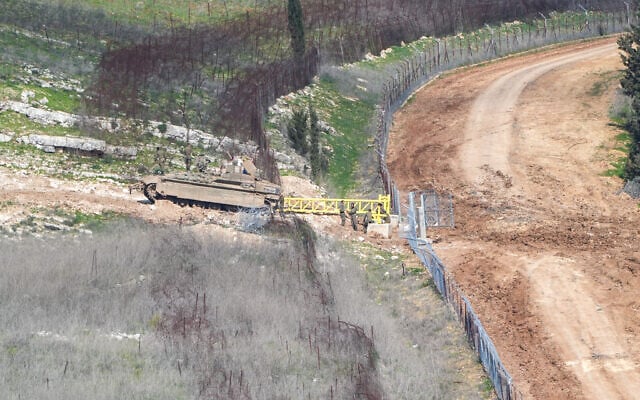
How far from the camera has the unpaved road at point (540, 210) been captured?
99.2ft

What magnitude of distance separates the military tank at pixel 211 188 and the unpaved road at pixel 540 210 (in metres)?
6.92

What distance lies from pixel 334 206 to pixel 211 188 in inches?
195

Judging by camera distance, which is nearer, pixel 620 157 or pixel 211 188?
pixel 211 188

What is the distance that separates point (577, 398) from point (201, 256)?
42.0 feet

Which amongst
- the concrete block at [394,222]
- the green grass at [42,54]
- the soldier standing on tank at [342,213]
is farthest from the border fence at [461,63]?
the green grass at [42,54]

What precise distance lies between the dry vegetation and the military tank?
1.74 meters

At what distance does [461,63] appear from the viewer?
63.3 meters

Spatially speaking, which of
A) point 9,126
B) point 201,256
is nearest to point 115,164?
point 9,126

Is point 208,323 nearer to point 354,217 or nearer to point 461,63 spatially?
point 354,217

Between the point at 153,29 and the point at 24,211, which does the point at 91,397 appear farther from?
the point at 153,29

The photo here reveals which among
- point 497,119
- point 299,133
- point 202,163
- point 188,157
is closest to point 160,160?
point 188,157

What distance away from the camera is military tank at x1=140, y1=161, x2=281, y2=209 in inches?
1486

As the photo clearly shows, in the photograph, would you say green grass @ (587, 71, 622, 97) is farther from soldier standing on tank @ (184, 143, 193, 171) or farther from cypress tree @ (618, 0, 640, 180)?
soldier standing on tank @ (184, 143, 193, 171)

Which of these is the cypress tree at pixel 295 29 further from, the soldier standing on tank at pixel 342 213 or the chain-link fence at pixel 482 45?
the soldier standing on tank at pixel 342 213
